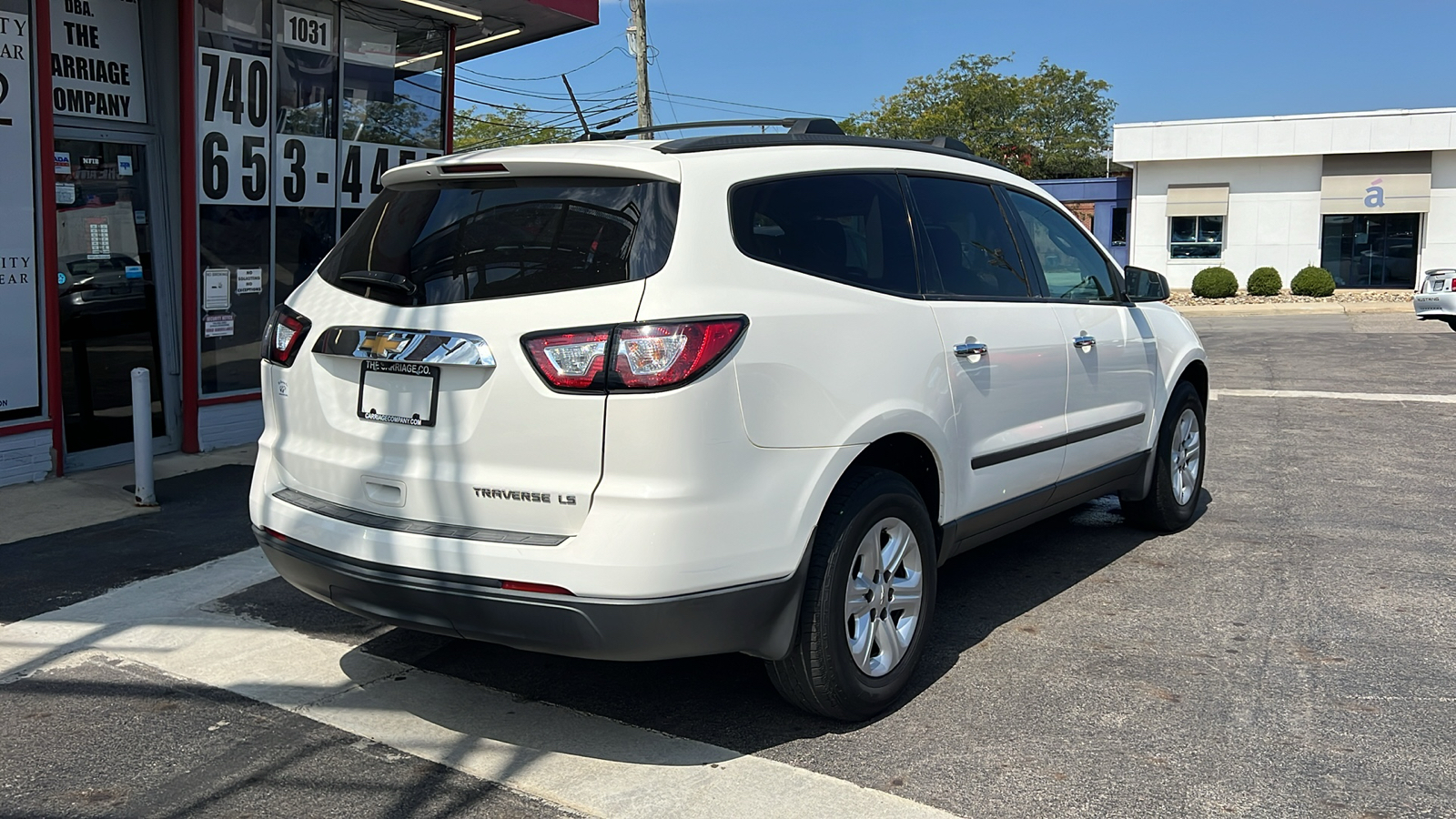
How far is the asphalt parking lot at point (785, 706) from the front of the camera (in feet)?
11.3

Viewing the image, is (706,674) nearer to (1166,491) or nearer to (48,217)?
(1166,491)

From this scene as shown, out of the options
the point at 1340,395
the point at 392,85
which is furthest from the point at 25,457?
the point at 1340,395

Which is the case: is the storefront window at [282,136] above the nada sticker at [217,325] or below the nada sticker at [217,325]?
above

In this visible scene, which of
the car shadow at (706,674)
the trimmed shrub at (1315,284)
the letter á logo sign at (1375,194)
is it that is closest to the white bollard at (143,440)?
the car shadow at (706,674)

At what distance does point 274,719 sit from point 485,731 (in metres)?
0.71

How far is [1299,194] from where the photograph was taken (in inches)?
1534

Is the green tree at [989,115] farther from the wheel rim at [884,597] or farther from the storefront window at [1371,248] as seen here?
the wheel rim at [884,597]

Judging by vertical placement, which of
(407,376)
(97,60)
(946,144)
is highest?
(97,60)

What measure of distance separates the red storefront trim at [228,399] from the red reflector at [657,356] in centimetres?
590

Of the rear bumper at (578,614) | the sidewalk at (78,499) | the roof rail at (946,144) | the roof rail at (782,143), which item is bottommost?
the sidewalk at (78,499)

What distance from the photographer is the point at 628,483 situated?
3285mm

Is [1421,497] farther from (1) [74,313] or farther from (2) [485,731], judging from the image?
(1) [74,313]

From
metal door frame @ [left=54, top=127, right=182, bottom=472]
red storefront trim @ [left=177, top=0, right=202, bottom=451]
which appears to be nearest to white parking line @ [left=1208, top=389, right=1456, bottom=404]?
red storefront trim @ [left=177, top=0, right=202, bottom=451]

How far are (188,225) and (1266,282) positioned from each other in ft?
107
